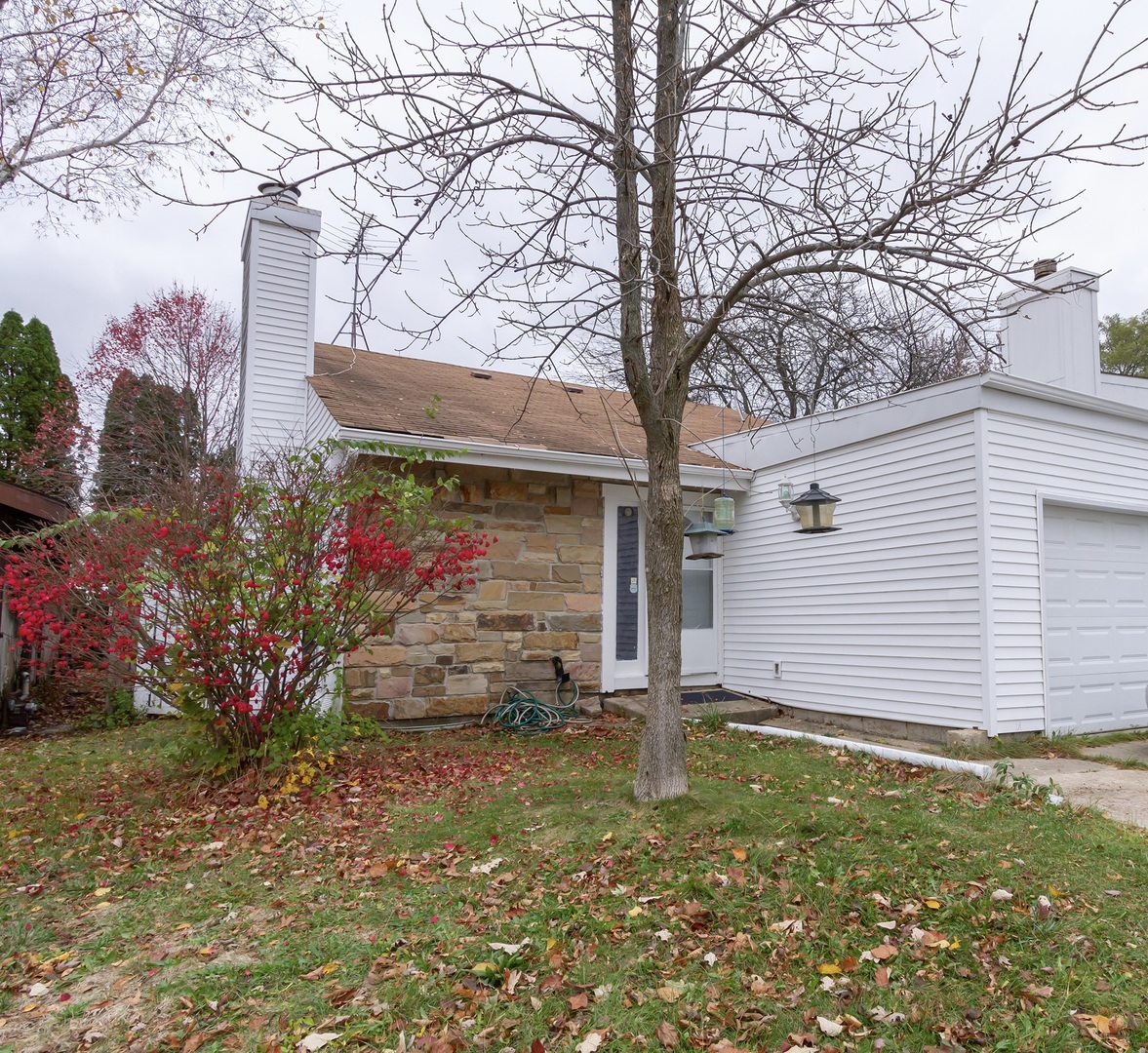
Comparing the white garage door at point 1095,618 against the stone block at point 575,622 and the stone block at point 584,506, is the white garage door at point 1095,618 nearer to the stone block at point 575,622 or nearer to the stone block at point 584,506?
the stone block at point 575,622

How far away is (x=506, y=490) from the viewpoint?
8.07m

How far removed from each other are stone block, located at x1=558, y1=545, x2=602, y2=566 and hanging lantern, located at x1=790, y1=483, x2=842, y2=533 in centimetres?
250

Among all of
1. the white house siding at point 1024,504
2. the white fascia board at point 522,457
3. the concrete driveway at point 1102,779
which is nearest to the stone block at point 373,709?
the white fascia board at point 522,457

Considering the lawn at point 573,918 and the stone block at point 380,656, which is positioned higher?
the stone block at point 380,656

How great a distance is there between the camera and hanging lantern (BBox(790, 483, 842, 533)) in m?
6.59

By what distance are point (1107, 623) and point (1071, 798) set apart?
3288mm

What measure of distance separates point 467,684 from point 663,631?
385 cm

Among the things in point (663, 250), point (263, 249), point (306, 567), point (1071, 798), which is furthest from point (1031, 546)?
point (263, 249)

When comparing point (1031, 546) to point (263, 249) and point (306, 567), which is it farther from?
point (263, 249)

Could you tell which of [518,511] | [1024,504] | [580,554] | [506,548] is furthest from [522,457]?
[1024,504]

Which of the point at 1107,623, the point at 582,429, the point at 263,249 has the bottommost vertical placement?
the point at 1107,623

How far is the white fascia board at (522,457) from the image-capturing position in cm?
711

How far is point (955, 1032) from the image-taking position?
93.6 inches

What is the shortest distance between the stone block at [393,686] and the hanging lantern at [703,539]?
2.97 m
